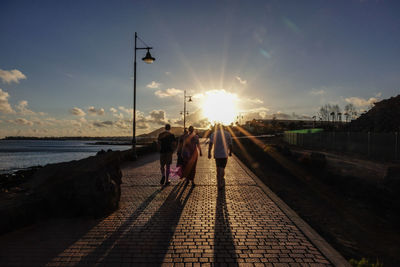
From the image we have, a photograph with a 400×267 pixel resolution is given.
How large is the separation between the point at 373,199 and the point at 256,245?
302 inches

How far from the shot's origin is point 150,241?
14.0 feet

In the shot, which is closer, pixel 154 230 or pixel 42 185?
pixel 154 230

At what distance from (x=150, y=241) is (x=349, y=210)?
660 centimetres

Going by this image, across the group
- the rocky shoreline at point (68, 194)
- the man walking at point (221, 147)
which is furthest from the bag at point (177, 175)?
the rocky shoreline at point (68, 194)

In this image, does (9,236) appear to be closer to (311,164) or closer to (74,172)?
(74,172)

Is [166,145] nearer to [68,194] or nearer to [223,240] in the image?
[68,194]

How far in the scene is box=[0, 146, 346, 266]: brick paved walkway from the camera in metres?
3.71

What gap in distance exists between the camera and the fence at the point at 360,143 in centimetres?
1838

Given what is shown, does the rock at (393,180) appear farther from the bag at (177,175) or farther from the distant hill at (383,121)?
the distant hill at (383,121)

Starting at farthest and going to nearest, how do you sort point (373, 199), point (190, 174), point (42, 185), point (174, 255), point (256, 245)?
point (373, 199), point (190, 174), point (42, 185), point (256, 245), point (174, 255)

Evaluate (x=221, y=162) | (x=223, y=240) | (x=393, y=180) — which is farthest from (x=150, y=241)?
(x=393, y=180)

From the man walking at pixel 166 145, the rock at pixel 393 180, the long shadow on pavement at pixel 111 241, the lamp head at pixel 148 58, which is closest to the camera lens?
the long shadow on pavement at pixel 111 241

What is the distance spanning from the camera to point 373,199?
31.9ft

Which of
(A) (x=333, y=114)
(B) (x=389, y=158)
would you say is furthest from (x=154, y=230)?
(A) (x=333, y=114)
